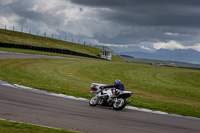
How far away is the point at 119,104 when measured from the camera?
13.7 metres

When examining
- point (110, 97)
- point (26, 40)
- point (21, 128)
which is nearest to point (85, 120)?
point (21, 128)

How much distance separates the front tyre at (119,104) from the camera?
44.5 feet

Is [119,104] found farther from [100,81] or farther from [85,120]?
[100,81]

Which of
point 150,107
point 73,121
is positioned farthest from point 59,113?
point 150,107

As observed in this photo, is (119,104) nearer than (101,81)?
Yes

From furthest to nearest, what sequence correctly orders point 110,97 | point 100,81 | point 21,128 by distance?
point 100,81, point 110,97, point 21,128

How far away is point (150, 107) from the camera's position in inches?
592

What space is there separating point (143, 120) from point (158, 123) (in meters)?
0.68

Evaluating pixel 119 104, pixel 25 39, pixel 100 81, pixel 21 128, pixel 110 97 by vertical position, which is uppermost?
pixel 25 39

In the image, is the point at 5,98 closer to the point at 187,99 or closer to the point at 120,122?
the point at 120,122

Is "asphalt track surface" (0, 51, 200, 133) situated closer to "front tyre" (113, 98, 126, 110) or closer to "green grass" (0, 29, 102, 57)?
"front tyre" (113, 98, 126, 110)

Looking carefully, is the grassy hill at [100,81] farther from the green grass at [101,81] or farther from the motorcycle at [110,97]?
the motorcycle at [110,97]

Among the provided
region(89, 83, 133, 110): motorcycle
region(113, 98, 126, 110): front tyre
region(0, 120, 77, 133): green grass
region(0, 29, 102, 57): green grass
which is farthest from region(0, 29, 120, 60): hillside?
region(0, 120, 77, 133): green grass

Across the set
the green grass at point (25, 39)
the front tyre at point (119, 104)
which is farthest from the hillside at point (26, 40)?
the front tyre at point (119, 104)
